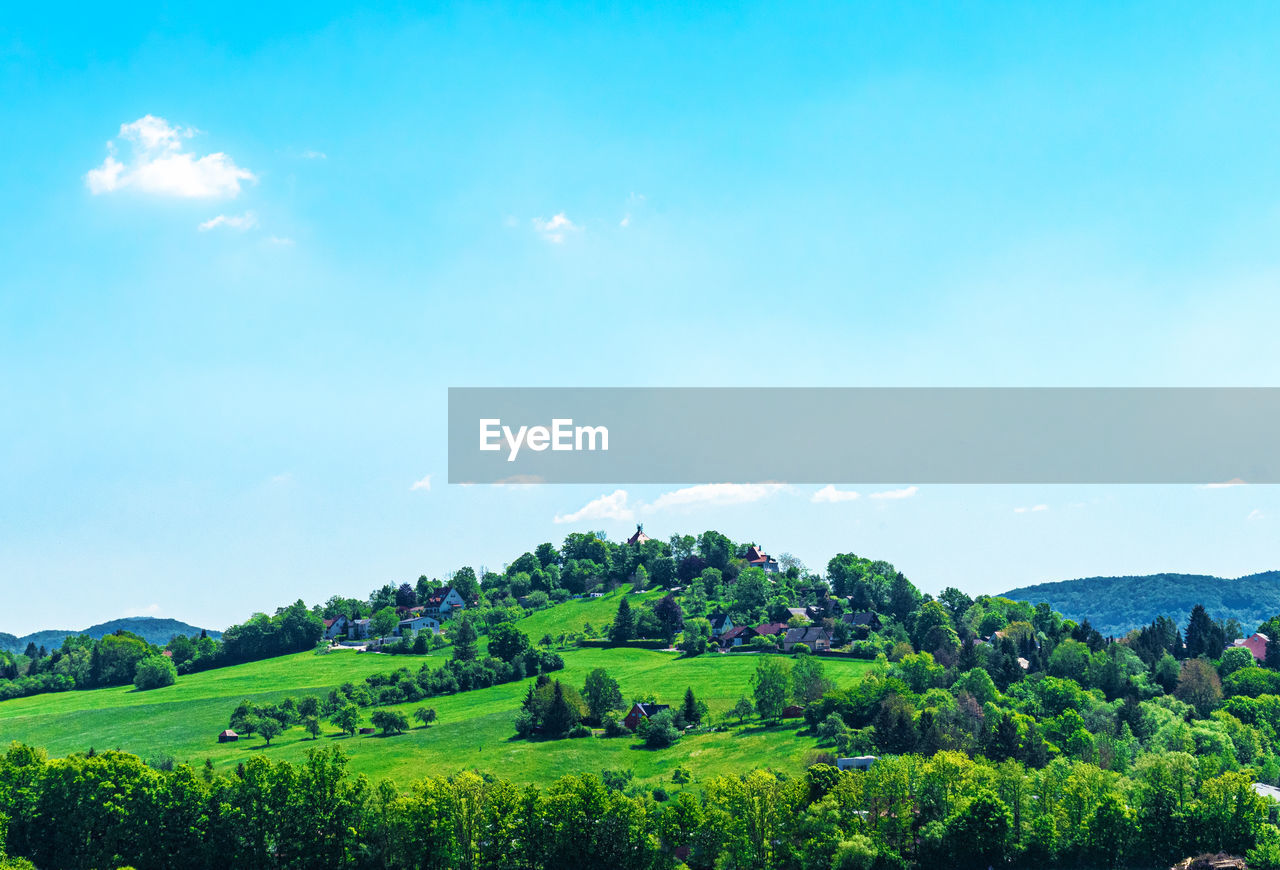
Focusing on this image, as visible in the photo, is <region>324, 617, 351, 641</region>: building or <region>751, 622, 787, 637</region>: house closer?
<region>751, 622, 787, 637</region>: house

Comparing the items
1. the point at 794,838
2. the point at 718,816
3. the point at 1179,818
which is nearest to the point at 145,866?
the point at 718,816

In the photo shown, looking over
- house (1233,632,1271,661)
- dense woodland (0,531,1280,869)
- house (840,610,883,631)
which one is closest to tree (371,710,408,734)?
dense woodland (0,531,1280,869)

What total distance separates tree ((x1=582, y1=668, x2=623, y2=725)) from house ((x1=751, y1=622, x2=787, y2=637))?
4792 cm

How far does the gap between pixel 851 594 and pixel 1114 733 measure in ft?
306

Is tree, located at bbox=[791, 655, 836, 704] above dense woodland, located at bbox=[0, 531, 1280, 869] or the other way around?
above

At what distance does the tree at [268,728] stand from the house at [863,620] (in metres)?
91.9

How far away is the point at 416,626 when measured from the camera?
19338cm

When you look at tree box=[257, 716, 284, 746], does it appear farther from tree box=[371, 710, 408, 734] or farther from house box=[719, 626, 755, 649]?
house box=[719, 626, 755, 649]

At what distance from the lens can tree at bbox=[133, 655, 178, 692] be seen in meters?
157

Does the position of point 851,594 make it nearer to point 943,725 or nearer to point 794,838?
point 943,725

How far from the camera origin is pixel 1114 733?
10588cm

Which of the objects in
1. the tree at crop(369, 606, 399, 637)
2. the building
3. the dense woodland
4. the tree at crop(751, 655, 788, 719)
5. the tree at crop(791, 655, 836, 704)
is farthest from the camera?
the building

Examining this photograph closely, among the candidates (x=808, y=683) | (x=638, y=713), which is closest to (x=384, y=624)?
(x=638, y=713)

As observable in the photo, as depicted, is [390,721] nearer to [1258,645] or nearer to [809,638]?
[809,638]
